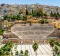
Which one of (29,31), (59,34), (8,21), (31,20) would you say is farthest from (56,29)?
(8,21)

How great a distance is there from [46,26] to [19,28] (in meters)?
3.63

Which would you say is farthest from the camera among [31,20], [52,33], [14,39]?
[31,20]

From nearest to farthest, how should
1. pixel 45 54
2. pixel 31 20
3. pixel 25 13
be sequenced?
pixel 45 54 → pixel 31 20 → pixel 25 13

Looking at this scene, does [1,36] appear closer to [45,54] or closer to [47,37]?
[47,37]

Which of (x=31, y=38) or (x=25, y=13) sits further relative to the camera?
(x=25, y=13)

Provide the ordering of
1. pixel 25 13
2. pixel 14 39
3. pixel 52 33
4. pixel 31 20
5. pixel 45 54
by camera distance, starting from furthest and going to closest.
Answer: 1. pixel 25 13
2. pixel 31 20
3. pixel 52 33
4. pixel 14 39
5. pixel 45 54

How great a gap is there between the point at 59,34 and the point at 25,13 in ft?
56.1

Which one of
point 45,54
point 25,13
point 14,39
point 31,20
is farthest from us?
point 25,13

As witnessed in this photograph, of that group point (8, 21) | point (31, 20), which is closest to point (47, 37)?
point (31, 20)

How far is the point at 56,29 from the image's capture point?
132 feet

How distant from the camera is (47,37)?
37.9 meters

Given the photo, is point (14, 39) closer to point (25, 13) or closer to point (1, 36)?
point (1, 36)

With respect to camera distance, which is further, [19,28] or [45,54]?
[19,28]

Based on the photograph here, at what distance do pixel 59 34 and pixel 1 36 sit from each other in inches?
291
